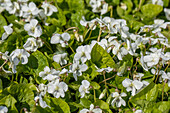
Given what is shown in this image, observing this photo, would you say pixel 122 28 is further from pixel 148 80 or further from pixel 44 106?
pixel 44 106

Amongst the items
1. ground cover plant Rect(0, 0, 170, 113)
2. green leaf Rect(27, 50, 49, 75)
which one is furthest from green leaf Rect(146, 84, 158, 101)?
green leaf Rect(27, 50, 49, 75)

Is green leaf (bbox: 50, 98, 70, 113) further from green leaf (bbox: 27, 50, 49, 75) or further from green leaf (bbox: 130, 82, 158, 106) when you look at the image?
green leaf (bbox: 130, 82, 158, 106)

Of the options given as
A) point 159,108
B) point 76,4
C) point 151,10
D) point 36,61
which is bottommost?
point 159,108

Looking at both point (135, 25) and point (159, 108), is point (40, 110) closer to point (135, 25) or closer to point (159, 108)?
point (159, 108)

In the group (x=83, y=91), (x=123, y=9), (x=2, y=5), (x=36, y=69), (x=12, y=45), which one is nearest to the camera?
(x=83, y=91)

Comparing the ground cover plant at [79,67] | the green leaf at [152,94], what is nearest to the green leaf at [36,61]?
the ground cover plant at [79,67]

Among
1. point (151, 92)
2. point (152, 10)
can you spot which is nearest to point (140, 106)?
point (151, 92)

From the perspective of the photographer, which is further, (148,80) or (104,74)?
(148,80)

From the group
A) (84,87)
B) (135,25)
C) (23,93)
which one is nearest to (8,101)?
(23,93)
